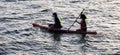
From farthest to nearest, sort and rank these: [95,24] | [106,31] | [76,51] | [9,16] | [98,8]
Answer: [98,8], [9,16], [95,24], [106,31], [76,51]

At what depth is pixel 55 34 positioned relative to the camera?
28.1 meters

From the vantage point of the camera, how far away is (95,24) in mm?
30719

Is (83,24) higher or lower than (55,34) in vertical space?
higher

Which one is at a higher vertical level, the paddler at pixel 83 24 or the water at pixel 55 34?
the paddler at pixel 83 24

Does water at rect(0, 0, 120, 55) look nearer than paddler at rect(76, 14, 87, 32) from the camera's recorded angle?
Yes

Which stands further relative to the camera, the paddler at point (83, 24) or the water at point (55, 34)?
the paddler at point (83, 24)

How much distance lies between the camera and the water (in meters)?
24.7

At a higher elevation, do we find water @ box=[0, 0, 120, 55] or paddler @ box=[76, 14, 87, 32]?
paddler @ box=[76, 14, 87, 32]

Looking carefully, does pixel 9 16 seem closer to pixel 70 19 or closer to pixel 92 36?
pixel 70 19

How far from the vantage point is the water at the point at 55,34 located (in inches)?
971

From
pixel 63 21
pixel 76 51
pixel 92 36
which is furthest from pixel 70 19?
pixel 76 51

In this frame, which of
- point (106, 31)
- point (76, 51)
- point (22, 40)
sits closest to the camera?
point (76, 51)

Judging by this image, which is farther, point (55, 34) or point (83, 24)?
point (55, 34)

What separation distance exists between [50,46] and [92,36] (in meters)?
3.76
